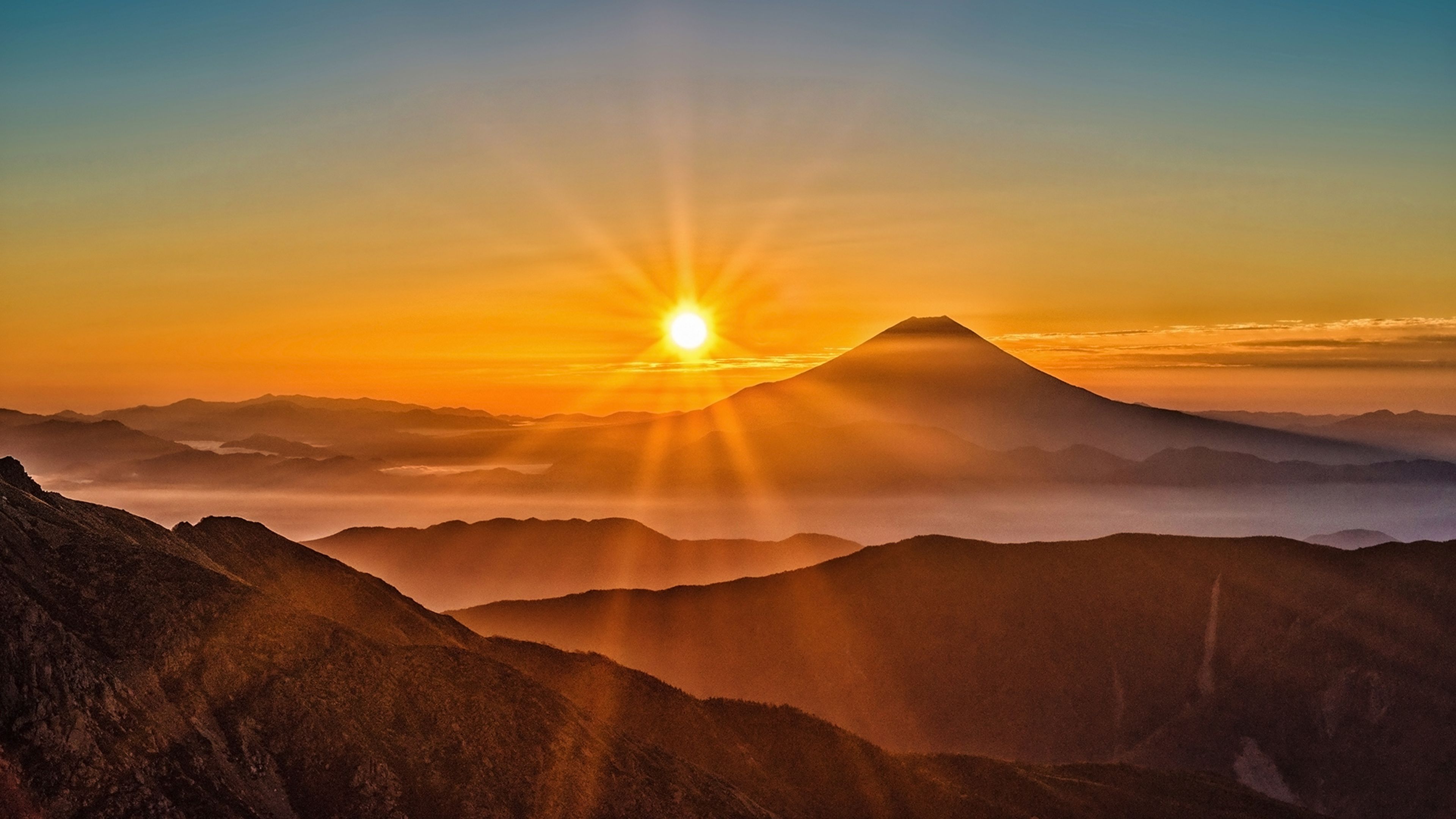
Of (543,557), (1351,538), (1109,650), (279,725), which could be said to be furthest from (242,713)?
(1351,538)

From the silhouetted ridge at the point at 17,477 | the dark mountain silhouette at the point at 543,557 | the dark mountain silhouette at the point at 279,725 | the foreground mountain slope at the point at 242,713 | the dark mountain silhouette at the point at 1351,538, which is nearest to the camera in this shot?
the foreground mountain slope at the point at 242,713

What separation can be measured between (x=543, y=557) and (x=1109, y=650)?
9386 centimetres

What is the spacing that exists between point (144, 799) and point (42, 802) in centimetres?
203

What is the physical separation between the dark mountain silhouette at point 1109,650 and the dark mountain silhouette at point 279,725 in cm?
2785

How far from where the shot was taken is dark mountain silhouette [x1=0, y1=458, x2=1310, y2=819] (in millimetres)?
27094

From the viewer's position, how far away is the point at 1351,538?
18288 cm

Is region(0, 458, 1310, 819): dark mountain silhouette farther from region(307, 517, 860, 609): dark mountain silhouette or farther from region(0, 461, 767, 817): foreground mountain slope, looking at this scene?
region(307, 517, 860, 609): dark mountain silhouette

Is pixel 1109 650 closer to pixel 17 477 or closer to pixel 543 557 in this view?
pixel 17 477

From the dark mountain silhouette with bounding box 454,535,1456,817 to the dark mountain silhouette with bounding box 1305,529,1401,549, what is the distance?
4177 inches

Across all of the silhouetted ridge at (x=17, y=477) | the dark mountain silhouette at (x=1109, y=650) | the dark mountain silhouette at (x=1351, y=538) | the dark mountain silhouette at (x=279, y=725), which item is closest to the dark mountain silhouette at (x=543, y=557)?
the dark mountain silhouette at (x=1109, y=650)

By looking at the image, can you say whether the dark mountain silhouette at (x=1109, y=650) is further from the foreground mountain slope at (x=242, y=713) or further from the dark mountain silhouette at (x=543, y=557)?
the dark mountain silhouette at (x=543, y=557)

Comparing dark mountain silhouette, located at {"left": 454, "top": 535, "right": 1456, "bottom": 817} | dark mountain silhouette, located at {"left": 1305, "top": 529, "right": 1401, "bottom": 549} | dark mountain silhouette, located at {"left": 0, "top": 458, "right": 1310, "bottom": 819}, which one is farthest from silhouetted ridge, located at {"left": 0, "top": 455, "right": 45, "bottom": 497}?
dark mountain silhouette, located at {"left": 1305, "top": 529, "right": 1401, "bottom": 549}

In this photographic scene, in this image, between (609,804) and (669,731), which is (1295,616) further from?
(609,804)

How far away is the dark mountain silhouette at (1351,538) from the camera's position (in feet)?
585
